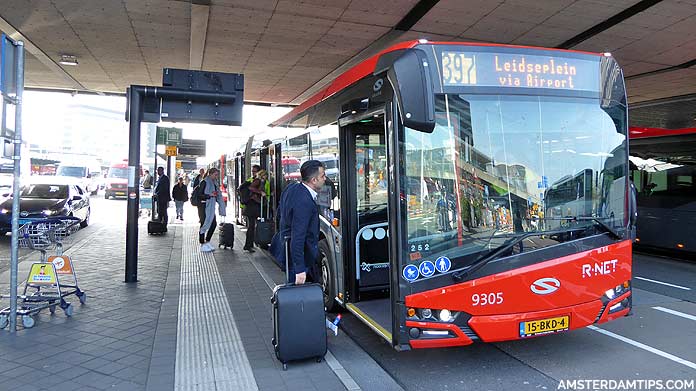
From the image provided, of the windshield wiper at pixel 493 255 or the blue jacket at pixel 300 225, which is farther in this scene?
the blue jacket at pixel 300 225

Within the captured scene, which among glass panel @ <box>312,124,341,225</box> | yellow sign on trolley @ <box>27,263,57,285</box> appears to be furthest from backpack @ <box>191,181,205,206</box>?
glass panel @ <box>312,124,341,225</box>

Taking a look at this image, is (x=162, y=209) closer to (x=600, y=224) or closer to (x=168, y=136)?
(x=168, y=136)

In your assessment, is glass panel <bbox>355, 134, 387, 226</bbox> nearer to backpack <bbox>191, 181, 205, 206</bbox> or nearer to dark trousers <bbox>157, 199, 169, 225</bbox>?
backpack <bbox>191, 181, 205, 206</bbox>

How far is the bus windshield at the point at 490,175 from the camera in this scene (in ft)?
13.5

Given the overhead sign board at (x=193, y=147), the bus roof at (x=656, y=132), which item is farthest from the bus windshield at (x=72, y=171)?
the bus roof at (x=656, y=132)

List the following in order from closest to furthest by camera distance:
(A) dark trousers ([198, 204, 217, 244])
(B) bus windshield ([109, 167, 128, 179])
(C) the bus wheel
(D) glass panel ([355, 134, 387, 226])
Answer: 1. (D) glass panel ([355, 134, 387, 226])
2. (C) the bus wheel
3. (A) dark trousers ([198, 204, 217, 244])
4. (B) bus windshield ([109, 167, 128, 179])

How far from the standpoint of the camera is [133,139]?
310 inches

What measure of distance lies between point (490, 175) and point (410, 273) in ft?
3.57

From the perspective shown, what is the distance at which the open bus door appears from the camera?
5.54 meters

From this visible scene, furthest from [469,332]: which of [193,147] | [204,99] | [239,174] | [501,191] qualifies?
[193,147]

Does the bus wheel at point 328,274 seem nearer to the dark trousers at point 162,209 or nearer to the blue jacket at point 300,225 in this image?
the blue jacket at point 300,225

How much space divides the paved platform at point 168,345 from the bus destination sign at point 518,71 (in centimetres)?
271

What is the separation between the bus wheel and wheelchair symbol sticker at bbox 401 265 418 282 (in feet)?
6.39

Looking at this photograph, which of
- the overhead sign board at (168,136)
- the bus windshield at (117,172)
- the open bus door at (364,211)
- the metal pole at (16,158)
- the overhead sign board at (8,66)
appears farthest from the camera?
the bus windshield at (117,172)
